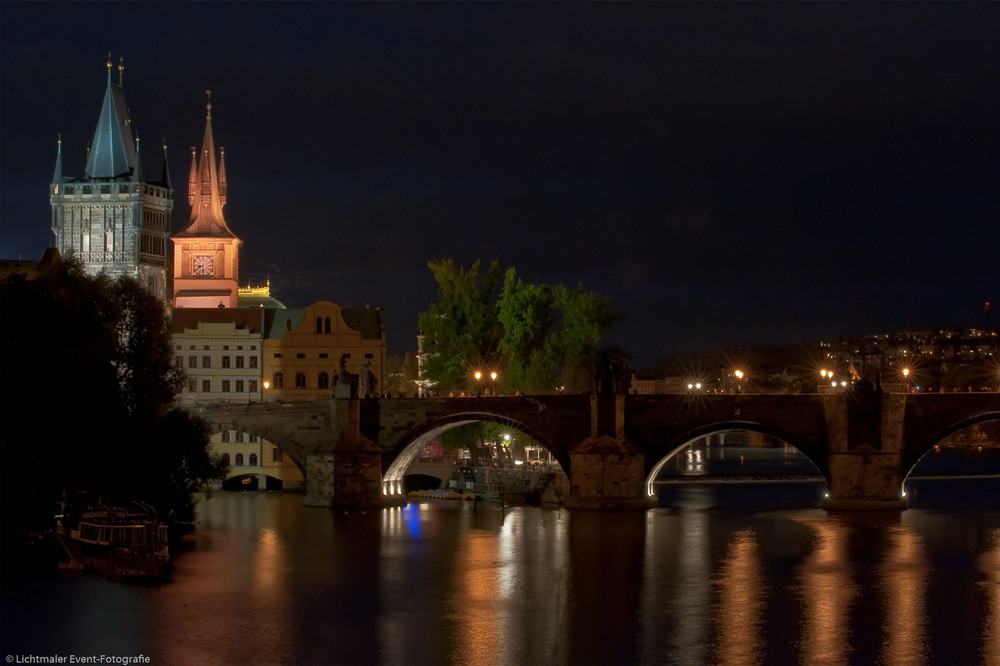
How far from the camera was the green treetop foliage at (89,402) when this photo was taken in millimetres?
49750

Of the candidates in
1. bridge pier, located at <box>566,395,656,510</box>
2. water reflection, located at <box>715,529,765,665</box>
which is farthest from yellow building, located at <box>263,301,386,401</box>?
water reflection, located at <box>715,529,765,665</box>

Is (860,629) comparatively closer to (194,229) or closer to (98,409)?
(98,409)

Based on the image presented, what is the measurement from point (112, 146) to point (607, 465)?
7121cm

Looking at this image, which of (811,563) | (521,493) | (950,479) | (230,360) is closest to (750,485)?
(950,479)

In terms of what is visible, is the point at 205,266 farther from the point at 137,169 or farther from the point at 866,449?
the point at 866,449

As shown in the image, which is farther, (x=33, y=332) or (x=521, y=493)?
(x=521, y=493)

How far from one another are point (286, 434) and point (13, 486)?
28.7m

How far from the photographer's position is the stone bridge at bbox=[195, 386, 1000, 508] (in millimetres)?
71750

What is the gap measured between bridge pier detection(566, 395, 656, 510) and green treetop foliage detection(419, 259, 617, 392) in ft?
43.3

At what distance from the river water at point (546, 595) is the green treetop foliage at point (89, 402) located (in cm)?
271

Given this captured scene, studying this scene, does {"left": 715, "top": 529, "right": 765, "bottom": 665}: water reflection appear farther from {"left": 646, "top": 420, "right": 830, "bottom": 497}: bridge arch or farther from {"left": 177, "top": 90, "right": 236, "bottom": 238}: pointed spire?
{"left": 177, "top": 90, "right": 236, "bottom": 238}: pointed spire

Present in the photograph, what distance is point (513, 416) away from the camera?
245 ft

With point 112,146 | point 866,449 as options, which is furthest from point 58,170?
point 866,449

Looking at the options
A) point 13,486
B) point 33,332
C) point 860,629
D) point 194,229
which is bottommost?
point 860,629
